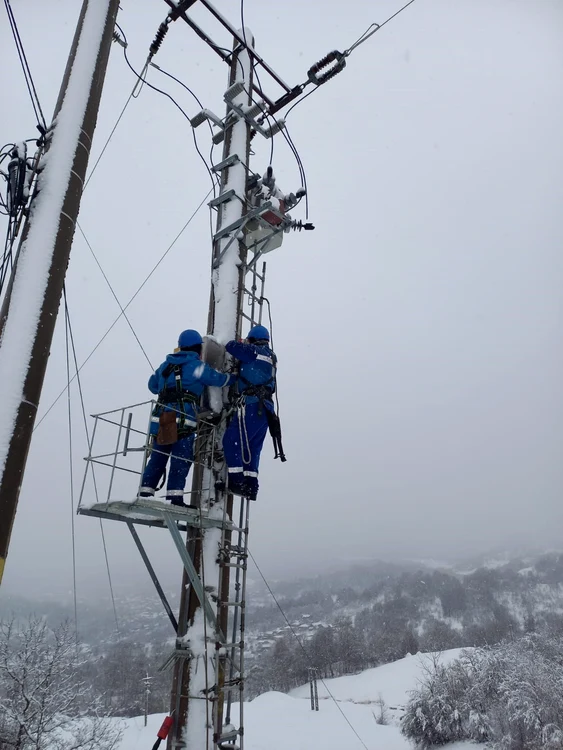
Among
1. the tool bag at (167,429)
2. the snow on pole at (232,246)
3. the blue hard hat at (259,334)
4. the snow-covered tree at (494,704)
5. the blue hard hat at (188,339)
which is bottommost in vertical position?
the snow-covered tree at (494,704)

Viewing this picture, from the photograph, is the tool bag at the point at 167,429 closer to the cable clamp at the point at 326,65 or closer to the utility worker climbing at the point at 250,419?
the utility worker climbing at the point at 250,419

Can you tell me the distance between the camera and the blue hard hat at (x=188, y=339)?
6.83 m

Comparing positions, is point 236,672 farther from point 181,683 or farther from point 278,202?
point 278,202

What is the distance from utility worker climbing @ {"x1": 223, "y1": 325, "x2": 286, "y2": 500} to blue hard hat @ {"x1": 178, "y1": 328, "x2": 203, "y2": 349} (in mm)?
435

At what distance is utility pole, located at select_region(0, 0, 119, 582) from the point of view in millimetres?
3916

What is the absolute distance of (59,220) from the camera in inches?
182

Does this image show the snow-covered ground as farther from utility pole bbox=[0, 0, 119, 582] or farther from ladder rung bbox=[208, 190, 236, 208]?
utility pole bbox=[0, 0, 119, 582]

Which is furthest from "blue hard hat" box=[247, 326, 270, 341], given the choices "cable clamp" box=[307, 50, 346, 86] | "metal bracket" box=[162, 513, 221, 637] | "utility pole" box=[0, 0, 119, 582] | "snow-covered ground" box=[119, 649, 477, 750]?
"snow-covered ground" box=[119, 649, 477, 750]

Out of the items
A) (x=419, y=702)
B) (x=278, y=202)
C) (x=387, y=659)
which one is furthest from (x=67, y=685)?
(x=387, y=659)

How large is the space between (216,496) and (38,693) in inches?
1012

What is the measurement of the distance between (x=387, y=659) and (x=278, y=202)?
124 meters

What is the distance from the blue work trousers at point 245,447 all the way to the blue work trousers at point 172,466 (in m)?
0.49

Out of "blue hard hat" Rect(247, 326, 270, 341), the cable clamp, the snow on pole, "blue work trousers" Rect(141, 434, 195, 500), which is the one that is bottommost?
"blue work trousers" Rect(141, 434, 195, 500)

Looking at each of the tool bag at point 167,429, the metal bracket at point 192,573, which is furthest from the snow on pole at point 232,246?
the metal bracket at point 192,573
